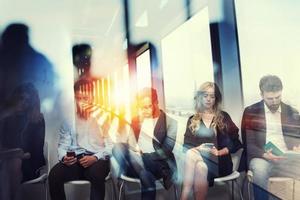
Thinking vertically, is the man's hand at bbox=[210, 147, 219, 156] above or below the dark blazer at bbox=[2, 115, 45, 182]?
below

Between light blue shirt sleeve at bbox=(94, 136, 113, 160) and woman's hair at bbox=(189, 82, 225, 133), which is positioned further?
woman's hair at bbox=(189, 82, 225, 133)

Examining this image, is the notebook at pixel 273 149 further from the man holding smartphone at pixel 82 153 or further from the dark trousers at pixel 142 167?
the man holding smartphone at pixel 82 153

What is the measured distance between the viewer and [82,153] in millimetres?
1622

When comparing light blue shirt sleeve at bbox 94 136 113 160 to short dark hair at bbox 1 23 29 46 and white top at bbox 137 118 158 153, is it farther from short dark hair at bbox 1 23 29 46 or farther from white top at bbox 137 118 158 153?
short dark hair at bbox 1 23 29 46

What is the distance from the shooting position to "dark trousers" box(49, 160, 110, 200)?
1609mm

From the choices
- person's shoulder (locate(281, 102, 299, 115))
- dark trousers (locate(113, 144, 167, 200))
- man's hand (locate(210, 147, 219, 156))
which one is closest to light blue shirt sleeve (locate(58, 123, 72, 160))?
dark trousers (locate(113, 144, 167, 200))

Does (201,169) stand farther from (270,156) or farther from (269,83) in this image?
(269,83)

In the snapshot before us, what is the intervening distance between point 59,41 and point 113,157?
1.93 ft

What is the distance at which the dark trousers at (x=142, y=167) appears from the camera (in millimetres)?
1668

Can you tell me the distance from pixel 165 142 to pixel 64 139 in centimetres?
48

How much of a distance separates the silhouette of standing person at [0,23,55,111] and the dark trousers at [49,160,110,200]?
34 cm

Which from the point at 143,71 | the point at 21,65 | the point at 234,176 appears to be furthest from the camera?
the point at 234,176

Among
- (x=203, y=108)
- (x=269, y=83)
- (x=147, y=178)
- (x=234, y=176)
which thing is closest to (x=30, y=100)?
(x=147, y=178)

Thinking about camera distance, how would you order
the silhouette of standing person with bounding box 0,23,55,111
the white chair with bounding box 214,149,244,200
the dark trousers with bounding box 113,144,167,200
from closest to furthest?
1. the silhouette of standing person with bounding box 0,23,55,111
2. the dark trousers with bounding box 113,144,167,200
3. the white chair with bounding box 214,149,244,200
